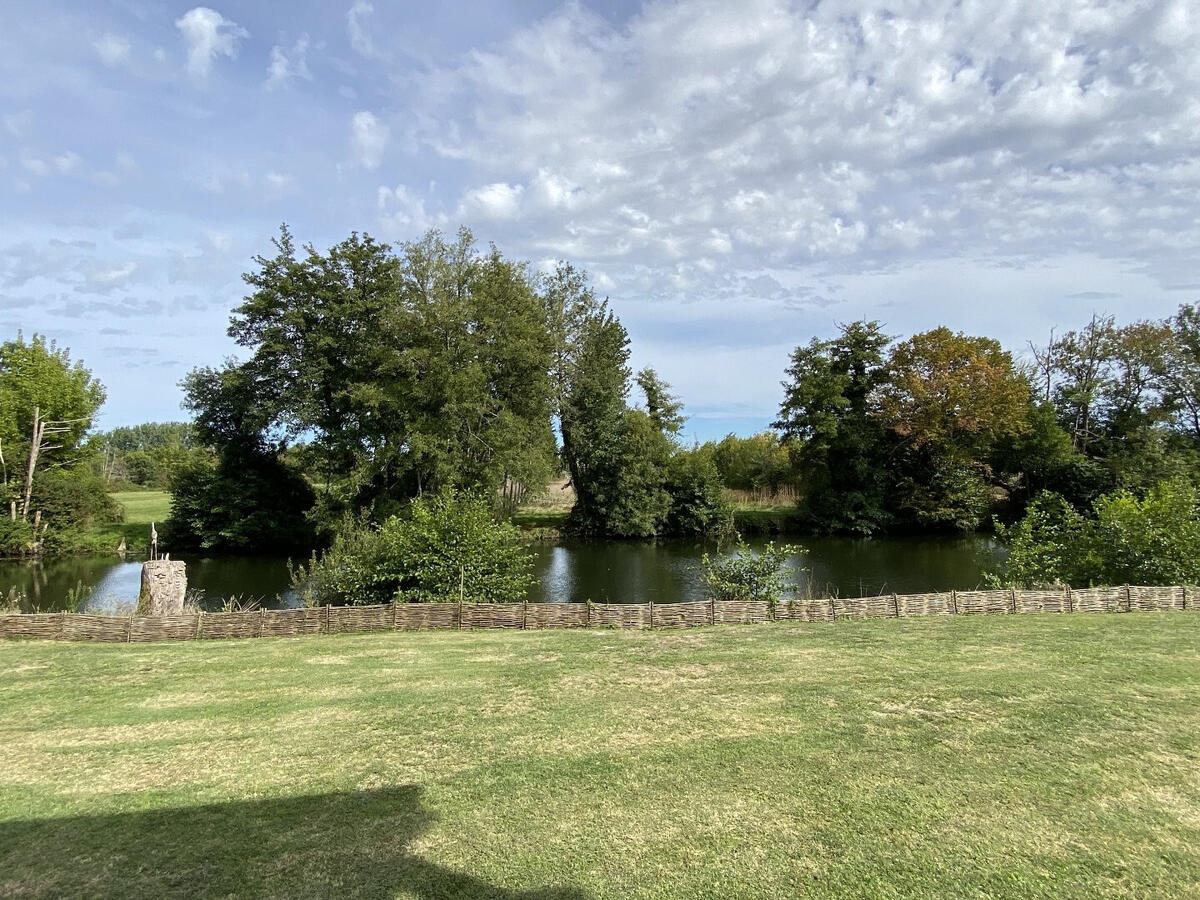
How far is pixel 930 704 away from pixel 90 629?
1224 cm

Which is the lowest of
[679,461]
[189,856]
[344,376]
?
[189,856]

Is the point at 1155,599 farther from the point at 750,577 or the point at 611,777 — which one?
the point at 611,777

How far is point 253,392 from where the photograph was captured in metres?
29.0

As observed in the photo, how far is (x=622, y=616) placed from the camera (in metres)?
12.3

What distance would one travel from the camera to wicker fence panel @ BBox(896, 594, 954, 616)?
12.8 m

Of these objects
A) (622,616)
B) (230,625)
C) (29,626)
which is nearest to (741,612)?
(622,616)

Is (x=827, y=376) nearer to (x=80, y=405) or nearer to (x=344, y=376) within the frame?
(x=344, y=376)

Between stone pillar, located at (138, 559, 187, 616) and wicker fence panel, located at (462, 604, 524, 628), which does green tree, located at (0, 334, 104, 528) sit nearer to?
stone pillar, located at (138, 559, 187, 616)

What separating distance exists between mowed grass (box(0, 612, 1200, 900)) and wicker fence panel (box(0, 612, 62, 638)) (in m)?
2.05

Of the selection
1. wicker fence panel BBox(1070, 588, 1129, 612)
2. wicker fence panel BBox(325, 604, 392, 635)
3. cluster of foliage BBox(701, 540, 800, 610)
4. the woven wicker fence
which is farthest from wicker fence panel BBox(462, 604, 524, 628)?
wicker fence panel BBox(1070, 588, 1129, 612)

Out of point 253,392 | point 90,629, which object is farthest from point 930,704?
point 253,392

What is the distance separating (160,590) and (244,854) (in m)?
10.7

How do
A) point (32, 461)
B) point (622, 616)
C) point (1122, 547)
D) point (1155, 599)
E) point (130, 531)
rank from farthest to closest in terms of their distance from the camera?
point (130, 531) → point (32, 461) → point (1122, 547) → point (1155, 599) → point (622, 616)

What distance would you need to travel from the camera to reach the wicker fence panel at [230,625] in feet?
37.7
